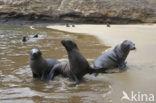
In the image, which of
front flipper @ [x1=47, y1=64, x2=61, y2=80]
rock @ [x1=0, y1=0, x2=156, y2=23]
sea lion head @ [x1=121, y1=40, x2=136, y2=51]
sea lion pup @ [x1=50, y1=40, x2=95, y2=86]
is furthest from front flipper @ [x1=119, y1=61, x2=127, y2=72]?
rock @ [x1=0, y1=0, x2=156, y2=23]

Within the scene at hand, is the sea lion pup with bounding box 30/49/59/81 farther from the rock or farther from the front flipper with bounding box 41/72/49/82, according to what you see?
the rock

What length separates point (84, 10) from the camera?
25.1 m

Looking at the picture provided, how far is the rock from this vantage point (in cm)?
2428

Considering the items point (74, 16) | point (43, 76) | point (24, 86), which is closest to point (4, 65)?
point (43, 76)

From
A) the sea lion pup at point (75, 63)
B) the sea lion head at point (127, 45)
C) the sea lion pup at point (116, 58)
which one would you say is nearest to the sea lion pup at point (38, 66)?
the sea lion pup at point (75, 63)

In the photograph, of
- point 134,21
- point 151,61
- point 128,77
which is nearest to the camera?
point 128,77

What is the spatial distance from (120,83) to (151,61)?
1.73m

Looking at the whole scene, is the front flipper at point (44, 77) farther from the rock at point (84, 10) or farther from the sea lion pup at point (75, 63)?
the rock at point (84, 10)

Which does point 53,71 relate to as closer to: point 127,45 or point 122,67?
point 122,67

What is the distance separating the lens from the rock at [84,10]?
24281mm

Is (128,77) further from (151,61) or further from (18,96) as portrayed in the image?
(18,96)

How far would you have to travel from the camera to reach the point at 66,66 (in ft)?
15.6

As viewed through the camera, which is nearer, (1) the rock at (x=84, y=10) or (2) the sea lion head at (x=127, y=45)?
(2) the sea lion head at (x=127, y=45)

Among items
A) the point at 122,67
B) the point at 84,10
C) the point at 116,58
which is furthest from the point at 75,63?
the point at 84,10
